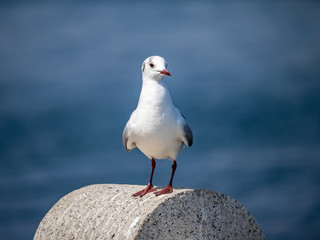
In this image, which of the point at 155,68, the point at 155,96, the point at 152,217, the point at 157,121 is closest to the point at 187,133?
the point at 157,121

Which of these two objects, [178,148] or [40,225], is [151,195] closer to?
[178,148]

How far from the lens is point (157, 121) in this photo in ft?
26.5

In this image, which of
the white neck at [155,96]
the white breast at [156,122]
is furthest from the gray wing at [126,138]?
the white neck at [155,96]

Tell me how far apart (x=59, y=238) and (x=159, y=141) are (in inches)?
92.5

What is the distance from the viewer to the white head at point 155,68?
26.7 ft

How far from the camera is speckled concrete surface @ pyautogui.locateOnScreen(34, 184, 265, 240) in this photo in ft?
25.2

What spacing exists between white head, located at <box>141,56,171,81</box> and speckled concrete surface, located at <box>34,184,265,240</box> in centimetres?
172

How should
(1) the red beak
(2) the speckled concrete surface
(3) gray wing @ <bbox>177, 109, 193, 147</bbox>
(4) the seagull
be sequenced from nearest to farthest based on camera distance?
(2) the speckled concrete surface
(1) the red beak
(4) the seagull
(3) gray wing @ <bbox>177, 109, 193, 147</bbox>

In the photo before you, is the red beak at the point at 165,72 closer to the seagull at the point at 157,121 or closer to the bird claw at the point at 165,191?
the seagull at the point at 157,121

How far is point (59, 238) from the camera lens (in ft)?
29.0

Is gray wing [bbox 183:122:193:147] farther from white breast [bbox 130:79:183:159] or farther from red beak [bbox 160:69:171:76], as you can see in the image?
red beak [bbox 160:69:171:76]

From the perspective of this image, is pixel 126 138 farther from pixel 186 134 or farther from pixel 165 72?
pixel 165 72

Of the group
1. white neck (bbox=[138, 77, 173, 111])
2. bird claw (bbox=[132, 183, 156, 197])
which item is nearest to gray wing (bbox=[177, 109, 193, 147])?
white neck (bbox=[138, 77, 173, 111])

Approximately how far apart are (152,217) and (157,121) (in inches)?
55.0
